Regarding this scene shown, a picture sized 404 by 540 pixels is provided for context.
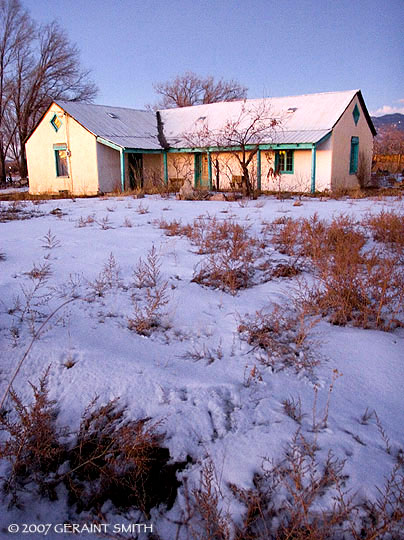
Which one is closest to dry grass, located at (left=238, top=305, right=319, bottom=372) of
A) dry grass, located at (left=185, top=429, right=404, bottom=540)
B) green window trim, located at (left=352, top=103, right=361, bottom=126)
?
dry grass, located at (left=185, top=429, right=404, bottom=540)

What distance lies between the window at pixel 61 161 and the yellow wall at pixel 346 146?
1289 cm

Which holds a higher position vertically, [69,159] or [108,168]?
[69,159]

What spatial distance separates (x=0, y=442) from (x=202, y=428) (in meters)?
1.14

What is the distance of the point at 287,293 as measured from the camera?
13.7ft

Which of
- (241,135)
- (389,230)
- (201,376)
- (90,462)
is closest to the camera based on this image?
(90,462)

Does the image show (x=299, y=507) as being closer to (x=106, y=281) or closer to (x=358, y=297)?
(x=358, y=297)

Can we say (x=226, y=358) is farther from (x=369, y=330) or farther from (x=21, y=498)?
(x=21, y=498)

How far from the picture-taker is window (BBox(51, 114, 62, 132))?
20.1 m

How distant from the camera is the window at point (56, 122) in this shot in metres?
20.1

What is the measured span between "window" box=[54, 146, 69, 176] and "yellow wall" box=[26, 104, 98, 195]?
193 millimetres

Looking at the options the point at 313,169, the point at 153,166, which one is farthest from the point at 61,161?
the point at 313,169

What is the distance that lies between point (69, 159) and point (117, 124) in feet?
9.55

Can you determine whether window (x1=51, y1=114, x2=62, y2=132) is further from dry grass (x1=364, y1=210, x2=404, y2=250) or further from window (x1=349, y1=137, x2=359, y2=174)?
dry grass (x1=364, y1=210, x2=404, y2=250)

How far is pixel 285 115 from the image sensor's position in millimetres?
19391
